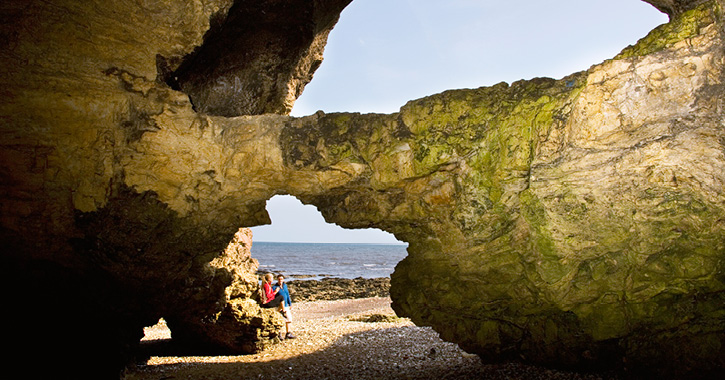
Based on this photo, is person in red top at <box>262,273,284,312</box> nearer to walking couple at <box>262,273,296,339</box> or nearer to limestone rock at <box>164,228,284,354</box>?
walking couple at <box>262,273,296,339</box>

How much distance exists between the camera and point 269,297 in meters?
12.7

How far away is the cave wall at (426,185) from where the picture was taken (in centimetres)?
504

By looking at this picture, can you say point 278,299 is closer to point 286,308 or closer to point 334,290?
point 286,308

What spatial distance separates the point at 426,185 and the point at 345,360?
17.4ft

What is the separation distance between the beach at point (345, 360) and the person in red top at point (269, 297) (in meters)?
1.07

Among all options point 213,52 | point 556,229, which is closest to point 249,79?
point 213,52

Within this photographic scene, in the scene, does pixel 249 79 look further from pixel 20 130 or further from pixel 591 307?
pixel 591 307

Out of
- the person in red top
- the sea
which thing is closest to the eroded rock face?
the person in red top

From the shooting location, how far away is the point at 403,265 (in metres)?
7.82

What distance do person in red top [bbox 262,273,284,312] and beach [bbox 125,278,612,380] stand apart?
1.07 m

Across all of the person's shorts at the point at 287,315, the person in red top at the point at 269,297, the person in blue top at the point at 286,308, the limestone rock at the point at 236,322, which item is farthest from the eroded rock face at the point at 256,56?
the person's shorts at the point at 287,315

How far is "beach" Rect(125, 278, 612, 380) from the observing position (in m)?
8.28

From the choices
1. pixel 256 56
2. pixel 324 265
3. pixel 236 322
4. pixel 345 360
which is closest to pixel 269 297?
Result: pixel 236 322

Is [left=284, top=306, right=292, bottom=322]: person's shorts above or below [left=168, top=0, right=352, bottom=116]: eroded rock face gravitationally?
below
